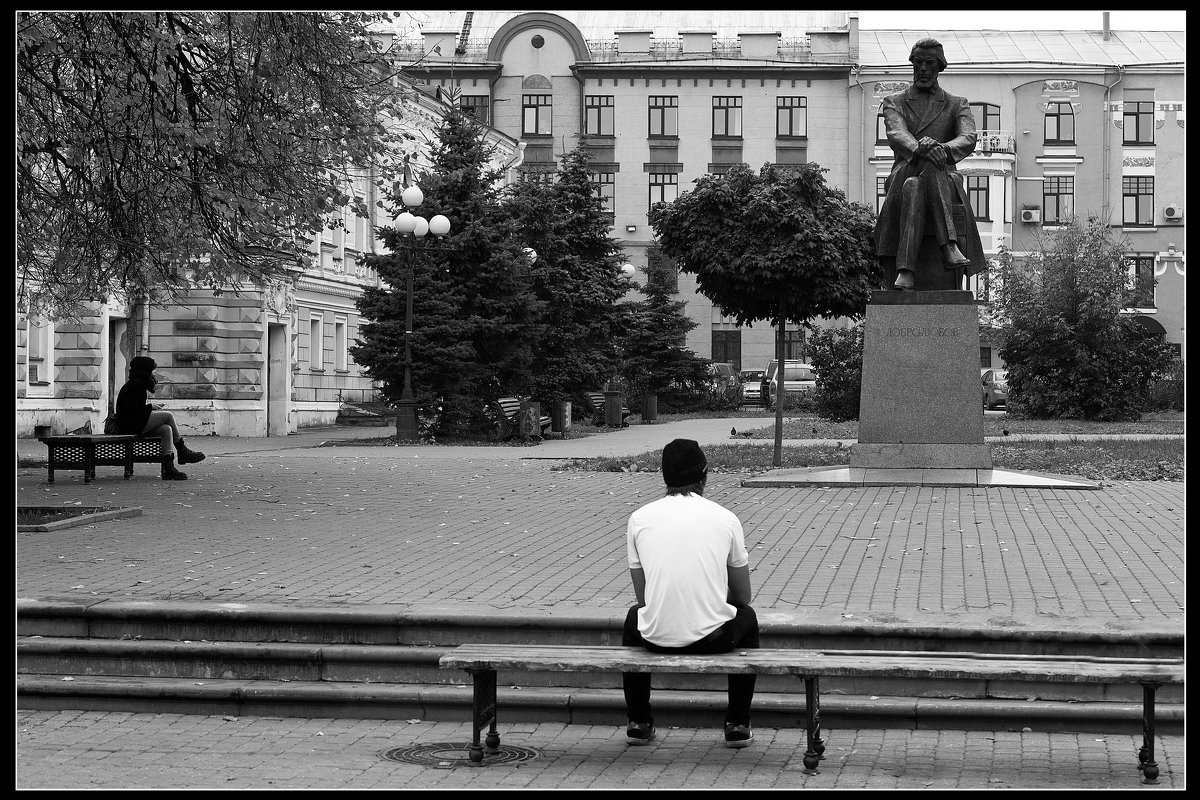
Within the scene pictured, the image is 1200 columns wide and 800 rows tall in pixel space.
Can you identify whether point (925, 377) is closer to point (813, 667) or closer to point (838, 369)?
point (813, 667)

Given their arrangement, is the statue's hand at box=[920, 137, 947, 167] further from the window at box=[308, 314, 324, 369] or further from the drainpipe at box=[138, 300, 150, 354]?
the window at box=[308, 314, 324, 369]

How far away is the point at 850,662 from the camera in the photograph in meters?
6.44

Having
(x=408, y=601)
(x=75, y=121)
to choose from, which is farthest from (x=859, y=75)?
(x=408, y=601)

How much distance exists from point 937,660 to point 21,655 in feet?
15.9

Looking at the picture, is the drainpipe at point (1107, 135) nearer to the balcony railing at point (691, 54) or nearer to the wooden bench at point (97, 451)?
the balcony railing at point (691, 54)

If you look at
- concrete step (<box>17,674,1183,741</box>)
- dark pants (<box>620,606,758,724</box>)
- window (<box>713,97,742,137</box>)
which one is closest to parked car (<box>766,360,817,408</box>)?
window (<box>713,97,742,137</box>)

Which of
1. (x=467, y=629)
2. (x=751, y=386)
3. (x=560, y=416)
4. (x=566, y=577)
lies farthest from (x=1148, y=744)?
(x=751, y=386)

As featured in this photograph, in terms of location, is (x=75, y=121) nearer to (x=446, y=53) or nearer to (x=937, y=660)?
(x=937, y=660)

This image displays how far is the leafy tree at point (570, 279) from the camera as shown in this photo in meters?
35.0

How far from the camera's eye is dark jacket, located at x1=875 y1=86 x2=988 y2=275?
54.4ft

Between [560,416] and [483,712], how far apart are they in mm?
27943

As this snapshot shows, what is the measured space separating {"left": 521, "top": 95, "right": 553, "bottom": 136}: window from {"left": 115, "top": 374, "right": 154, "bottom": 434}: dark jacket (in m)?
47.6

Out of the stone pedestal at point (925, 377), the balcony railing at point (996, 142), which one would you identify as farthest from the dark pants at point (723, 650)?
the balcony railing at point (996, 142)

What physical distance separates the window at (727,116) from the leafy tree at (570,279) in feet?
72.2
